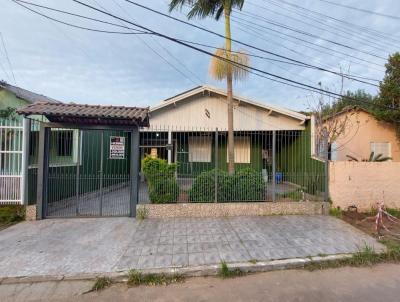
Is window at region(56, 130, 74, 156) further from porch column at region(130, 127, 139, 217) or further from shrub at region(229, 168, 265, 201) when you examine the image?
shrub at region(229, 168, 265, 201)

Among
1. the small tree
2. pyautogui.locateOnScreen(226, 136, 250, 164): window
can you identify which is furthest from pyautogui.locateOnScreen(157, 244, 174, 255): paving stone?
the small tree

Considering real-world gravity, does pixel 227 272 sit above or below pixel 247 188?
below

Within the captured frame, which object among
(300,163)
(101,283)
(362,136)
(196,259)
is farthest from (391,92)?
(101,283)

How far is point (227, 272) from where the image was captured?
471 cm

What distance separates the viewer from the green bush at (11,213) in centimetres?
740

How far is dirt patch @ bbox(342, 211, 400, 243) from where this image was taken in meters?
6.78

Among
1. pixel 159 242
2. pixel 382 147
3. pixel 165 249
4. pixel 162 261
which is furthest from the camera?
pixel 382 147

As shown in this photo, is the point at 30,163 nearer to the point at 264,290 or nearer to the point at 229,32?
the point at 264,290

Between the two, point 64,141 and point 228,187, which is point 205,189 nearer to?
point 228,187

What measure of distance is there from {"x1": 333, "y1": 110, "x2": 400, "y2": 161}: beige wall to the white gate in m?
14.4

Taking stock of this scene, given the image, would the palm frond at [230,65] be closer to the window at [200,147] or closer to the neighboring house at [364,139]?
the window at [200,147]

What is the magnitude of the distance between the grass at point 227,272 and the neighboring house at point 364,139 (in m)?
12.4

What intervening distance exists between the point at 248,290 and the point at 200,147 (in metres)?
10.8

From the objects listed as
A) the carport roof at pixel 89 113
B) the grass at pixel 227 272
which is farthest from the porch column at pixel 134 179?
the grass at pixel 227 272
